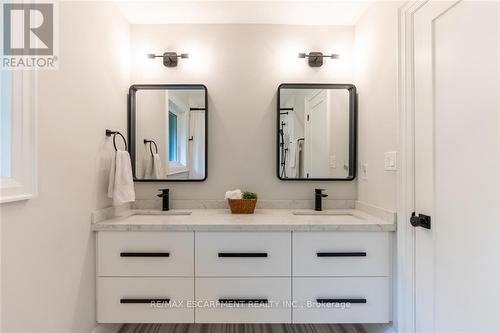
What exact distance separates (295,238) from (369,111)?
1.03m

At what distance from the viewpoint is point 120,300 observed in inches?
58.0

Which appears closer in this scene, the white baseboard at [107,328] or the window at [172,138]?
the white baseboard at [107,328]

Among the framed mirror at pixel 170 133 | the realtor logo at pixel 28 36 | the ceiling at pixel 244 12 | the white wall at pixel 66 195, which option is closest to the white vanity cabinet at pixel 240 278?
the white wall at pixel 66 195

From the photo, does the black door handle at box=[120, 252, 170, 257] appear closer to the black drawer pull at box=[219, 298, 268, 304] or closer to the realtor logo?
the black drawer pull at box=[219, 298, 268, 304]

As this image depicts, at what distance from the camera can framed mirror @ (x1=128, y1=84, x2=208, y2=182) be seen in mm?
1993

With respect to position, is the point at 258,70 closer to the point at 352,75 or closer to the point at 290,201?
the point at 352,75

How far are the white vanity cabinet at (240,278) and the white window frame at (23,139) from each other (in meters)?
0.57

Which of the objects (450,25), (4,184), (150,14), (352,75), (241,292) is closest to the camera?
(4,184)

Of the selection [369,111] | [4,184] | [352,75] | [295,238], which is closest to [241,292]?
[295,238]

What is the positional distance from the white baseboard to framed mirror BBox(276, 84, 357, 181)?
→ 1490 millimetres

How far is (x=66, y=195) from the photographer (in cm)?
128

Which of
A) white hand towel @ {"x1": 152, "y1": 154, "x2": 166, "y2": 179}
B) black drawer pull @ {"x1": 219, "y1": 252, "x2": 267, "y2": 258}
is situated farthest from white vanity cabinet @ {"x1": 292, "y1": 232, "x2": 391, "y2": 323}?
white hand towel @ {"x1": 152, "y1": 154, "x2": 166, "y2": 179}

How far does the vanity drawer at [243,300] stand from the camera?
146 centimetres

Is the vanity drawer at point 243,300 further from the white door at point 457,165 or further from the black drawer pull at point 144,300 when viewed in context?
the white door at point 457,165
